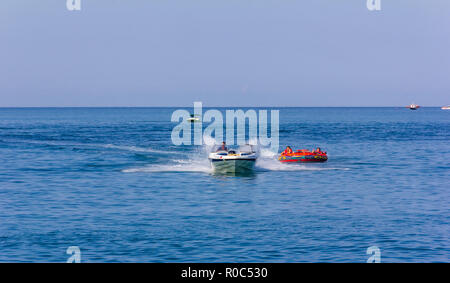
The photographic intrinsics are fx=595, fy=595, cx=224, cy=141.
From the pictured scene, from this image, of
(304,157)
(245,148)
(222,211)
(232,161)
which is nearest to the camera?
(222,211)

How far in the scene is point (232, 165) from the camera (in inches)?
2140

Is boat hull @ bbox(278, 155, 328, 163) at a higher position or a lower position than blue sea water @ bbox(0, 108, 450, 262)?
higher

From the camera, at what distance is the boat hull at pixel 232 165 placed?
54.1 metres

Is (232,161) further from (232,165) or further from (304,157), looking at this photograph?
(304,157)

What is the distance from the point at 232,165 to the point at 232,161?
1.54ft

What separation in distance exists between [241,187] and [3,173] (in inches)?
1019

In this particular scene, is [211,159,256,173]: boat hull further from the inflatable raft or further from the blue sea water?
the inflatable raft

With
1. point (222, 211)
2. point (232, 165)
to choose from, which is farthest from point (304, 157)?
point (222, 211)

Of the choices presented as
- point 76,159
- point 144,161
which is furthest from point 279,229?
point 76,159

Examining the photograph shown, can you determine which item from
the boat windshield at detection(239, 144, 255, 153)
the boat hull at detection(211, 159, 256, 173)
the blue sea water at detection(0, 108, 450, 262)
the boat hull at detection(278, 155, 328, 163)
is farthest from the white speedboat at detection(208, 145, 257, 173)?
the boat hull at detection(278, 155, 328, 163)

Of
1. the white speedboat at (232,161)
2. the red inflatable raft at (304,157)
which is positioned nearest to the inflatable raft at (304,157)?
the red inflatable raft at (304,157)

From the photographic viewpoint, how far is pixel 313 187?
47.2 m

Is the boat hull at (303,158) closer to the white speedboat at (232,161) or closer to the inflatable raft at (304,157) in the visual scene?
the inflatable raft at (304,157)

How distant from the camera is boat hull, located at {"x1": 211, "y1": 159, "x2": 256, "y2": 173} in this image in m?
54.1
